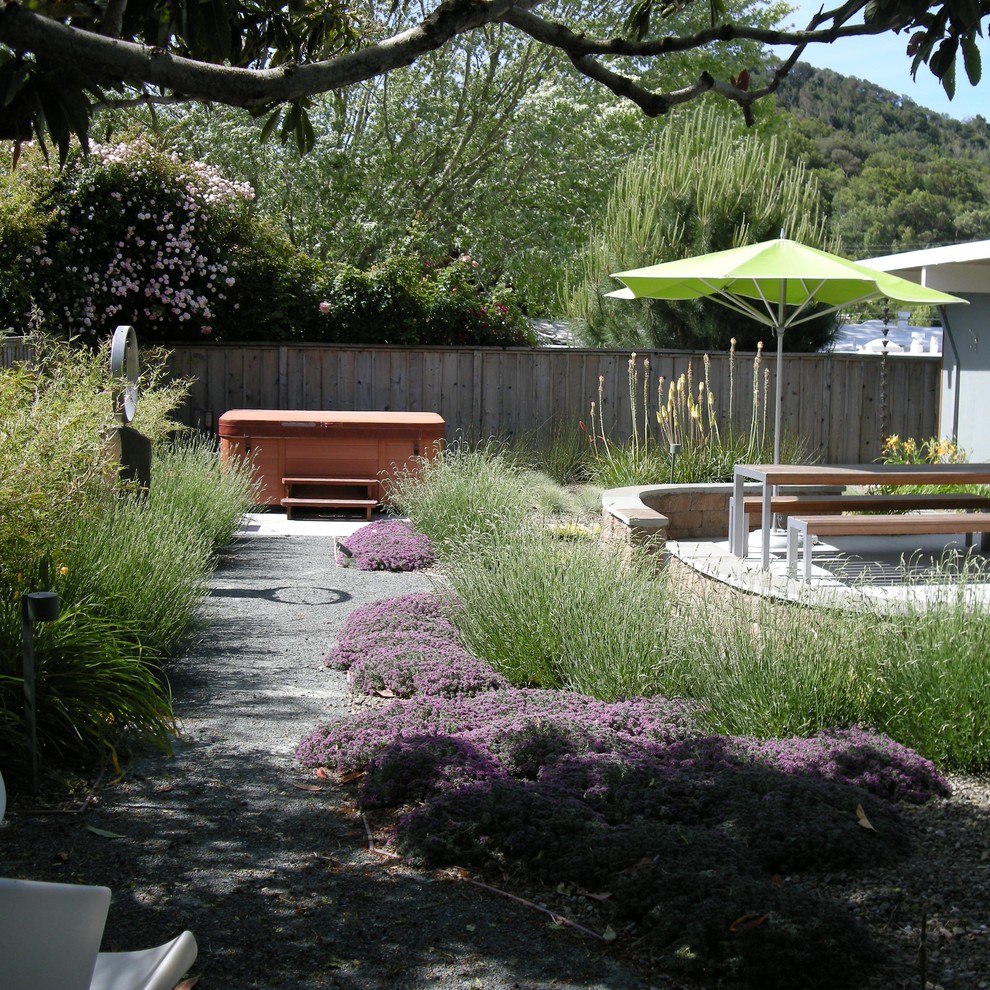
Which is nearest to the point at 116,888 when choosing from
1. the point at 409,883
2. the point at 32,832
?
the point at 32,832

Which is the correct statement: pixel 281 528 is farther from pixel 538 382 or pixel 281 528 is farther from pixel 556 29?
pixel 556 29

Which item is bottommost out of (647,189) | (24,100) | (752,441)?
(752,441)

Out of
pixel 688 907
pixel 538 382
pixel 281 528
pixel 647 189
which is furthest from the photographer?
pixel 647 189

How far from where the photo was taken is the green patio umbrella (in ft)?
31.2

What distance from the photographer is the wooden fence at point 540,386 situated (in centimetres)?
1507

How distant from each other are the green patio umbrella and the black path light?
6433 millimetres

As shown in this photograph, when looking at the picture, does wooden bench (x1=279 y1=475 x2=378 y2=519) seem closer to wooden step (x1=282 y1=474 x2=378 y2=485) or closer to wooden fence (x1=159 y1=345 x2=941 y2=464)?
wooden step (x1=282 y1=474 x2=378 y2=485)

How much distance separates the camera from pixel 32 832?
405cm

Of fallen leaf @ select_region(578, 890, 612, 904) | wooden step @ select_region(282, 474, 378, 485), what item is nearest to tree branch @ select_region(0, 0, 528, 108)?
fallen leaf @ select_region(578, 890, 612, 904)

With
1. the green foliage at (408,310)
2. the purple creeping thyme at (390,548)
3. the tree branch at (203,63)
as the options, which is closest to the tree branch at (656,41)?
the tree branch at (203,63)

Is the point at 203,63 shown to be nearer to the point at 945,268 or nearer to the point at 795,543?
the point at 795,543

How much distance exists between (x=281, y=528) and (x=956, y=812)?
8.25 meters

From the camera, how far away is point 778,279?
10586 millimetres

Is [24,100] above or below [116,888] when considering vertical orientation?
above
